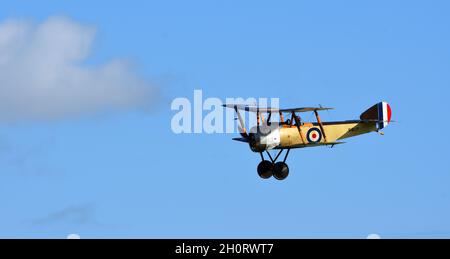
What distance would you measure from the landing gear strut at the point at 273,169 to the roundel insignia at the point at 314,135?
112cm

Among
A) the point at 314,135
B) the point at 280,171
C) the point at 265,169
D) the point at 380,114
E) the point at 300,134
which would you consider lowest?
the point at 280,171

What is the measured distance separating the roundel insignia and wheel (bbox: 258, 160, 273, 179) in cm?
211

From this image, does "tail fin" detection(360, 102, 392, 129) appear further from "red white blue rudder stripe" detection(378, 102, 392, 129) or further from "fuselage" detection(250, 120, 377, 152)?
"fuselage" detection(250, 120, 377, 152)

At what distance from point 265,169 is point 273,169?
0.38 metres

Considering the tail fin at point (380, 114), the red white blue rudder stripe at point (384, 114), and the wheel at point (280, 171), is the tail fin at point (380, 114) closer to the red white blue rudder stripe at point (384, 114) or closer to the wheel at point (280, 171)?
the red white blue rudder stripe at point (384, 114)

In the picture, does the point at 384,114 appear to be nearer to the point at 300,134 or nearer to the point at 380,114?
the point at 380,114

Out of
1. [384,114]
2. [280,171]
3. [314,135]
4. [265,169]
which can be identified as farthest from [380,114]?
[265,169]

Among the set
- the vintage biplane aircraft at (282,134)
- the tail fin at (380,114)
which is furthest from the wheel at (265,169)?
the tail fin at (380,114)

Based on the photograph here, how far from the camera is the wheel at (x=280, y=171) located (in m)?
54.9

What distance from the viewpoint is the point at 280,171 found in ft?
180
